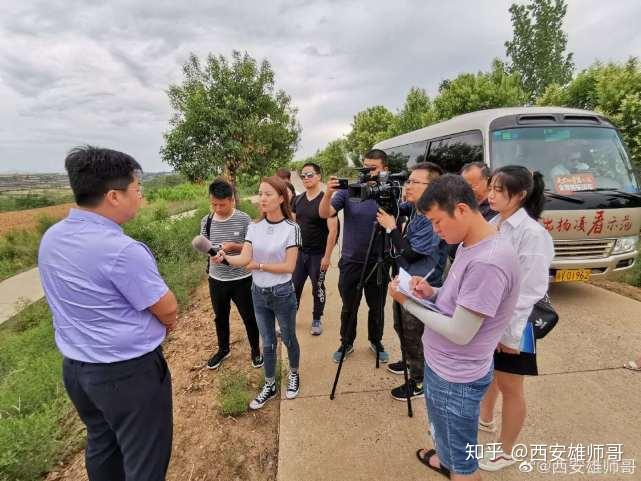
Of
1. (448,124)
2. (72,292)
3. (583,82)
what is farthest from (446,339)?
(583,82)

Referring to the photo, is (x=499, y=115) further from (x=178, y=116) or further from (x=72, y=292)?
(x=178, y=116)

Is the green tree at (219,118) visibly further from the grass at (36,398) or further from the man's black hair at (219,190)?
the man's black hair at (219,190)

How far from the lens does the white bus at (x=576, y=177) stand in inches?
145

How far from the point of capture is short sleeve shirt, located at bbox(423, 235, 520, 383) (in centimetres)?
119

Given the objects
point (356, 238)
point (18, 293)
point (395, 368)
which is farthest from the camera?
point (18, 293)

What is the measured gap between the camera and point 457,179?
127cm

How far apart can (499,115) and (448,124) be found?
3.97ft

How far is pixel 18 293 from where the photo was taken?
7.59 m

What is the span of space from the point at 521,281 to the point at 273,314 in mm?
1688

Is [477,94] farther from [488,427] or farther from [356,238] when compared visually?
[488,427]

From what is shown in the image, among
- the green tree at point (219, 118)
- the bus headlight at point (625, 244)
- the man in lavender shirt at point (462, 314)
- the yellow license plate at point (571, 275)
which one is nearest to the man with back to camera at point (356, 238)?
the man in lavender shirt at point (462, 314)

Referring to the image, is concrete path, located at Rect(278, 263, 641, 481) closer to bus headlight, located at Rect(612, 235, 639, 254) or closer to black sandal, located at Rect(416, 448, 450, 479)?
black sandal, located at Rect(416, 448, 450, 479)

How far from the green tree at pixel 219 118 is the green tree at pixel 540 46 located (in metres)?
19.2

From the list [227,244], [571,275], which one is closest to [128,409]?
[227,244]
